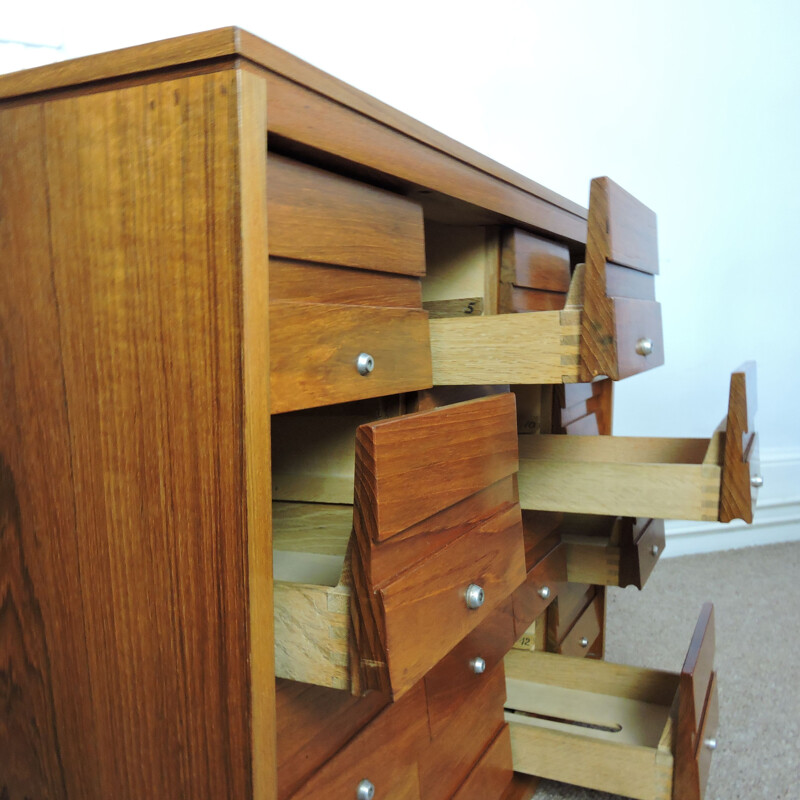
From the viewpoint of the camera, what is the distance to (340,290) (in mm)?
790

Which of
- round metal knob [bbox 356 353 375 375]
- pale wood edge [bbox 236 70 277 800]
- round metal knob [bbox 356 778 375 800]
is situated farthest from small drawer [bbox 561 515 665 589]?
pale wood edge [bbox 236 70 277 800]

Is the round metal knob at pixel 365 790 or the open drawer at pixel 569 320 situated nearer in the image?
the round metal knob at pixel 365 790

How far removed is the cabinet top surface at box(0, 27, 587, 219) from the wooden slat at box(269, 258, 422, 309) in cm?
15

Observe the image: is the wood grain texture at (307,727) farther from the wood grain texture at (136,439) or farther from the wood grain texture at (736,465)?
the wood grain texture at (736,465)

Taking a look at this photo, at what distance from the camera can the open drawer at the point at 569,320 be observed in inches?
38.0

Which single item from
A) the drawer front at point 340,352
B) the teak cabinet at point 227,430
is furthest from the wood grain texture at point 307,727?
the drawer front at point 340,352

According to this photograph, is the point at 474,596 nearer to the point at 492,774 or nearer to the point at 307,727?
the point at 307,727

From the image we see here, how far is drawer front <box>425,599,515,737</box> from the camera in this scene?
1029mm

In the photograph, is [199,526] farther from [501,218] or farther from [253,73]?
[501,218]

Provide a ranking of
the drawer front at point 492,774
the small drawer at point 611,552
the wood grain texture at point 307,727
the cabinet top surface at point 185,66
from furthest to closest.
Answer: the small drawer at point 611,552
the drawer front at point 492,774
the wood grain texture at point 307,727
the cabinet top surface at point 185,66

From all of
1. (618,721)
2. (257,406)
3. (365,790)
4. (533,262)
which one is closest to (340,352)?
(257,406)

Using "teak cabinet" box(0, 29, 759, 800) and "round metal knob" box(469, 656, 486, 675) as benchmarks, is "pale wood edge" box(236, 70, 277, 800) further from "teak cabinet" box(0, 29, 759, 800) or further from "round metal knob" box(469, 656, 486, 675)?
"round metal knob" box(469, 656, 486, 675)

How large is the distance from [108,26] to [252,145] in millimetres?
780

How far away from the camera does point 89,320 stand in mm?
700
